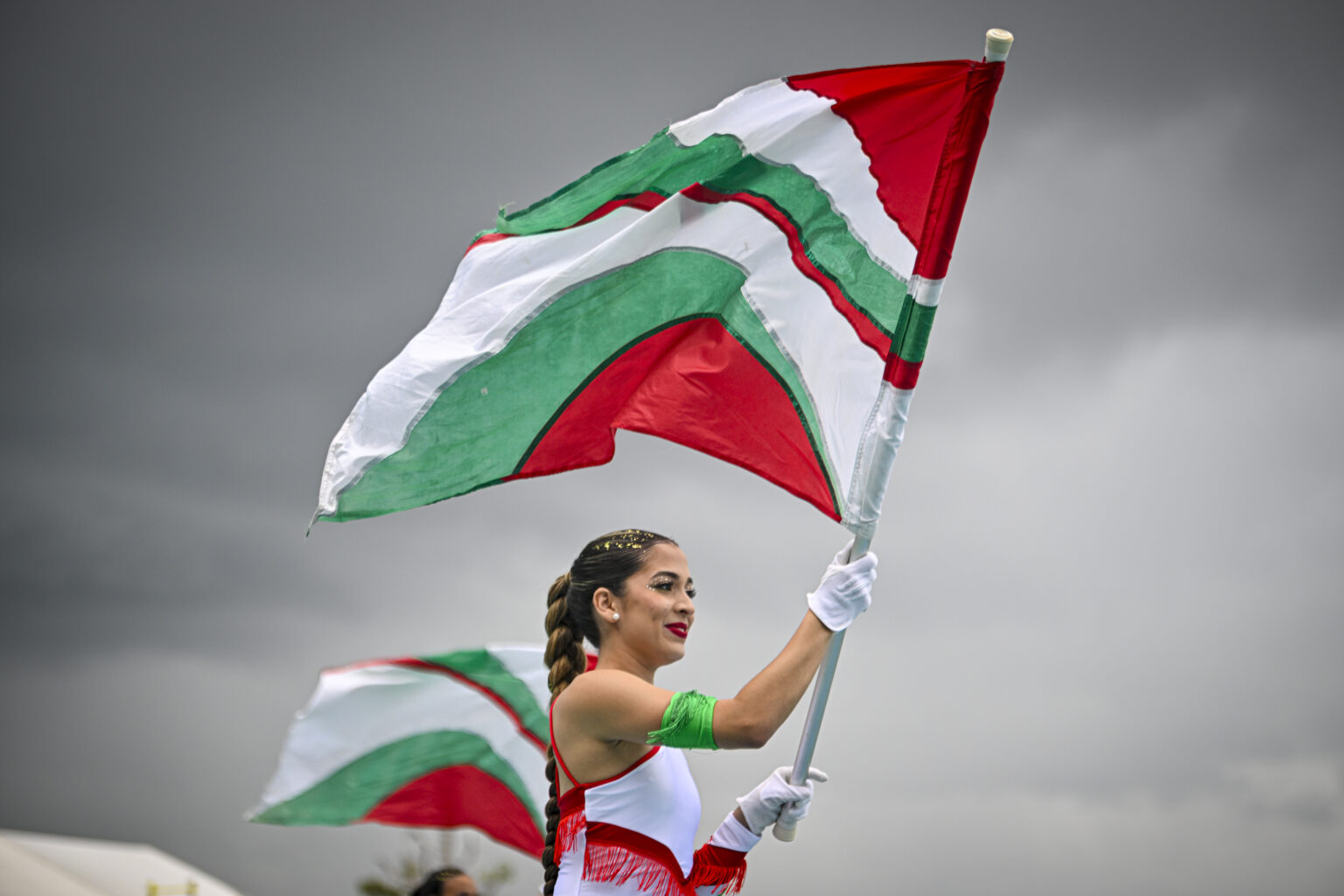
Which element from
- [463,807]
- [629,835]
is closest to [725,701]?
[629,835]

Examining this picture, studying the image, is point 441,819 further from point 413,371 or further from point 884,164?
point 884,164

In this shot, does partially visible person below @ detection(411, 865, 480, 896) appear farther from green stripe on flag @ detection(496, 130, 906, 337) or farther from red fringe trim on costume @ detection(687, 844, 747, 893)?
green stripe on flag @ detection(496, 130, 906, 337)

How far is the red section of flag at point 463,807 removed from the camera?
28.3 ft

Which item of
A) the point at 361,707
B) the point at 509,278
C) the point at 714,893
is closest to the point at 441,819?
the point at 361,707

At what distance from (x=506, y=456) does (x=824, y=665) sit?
1.54 m

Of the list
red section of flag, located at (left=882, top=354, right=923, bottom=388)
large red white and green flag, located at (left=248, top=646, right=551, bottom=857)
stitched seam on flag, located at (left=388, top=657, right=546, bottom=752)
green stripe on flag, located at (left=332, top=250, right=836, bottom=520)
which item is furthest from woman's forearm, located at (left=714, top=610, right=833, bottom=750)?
stitched seam on flag, located at (left=388, top=657, right=546, bottom=752)

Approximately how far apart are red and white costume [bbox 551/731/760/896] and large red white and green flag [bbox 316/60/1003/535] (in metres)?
1.10

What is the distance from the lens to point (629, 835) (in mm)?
3924

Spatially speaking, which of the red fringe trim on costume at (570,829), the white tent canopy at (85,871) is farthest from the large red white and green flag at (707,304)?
the white tent canopy at (85,871)

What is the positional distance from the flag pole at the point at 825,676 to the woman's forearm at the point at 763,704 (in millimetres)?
293

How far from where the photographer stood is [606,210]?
4.87m

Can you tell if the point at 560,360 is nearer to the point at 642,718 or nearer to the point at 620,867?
the point at 642,718

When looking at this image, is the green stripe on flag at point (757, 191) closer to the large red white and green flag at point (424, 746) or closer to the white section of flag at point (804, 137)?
the white section of flag at point (804, 137)

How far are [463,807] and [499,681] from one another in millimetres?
1060
